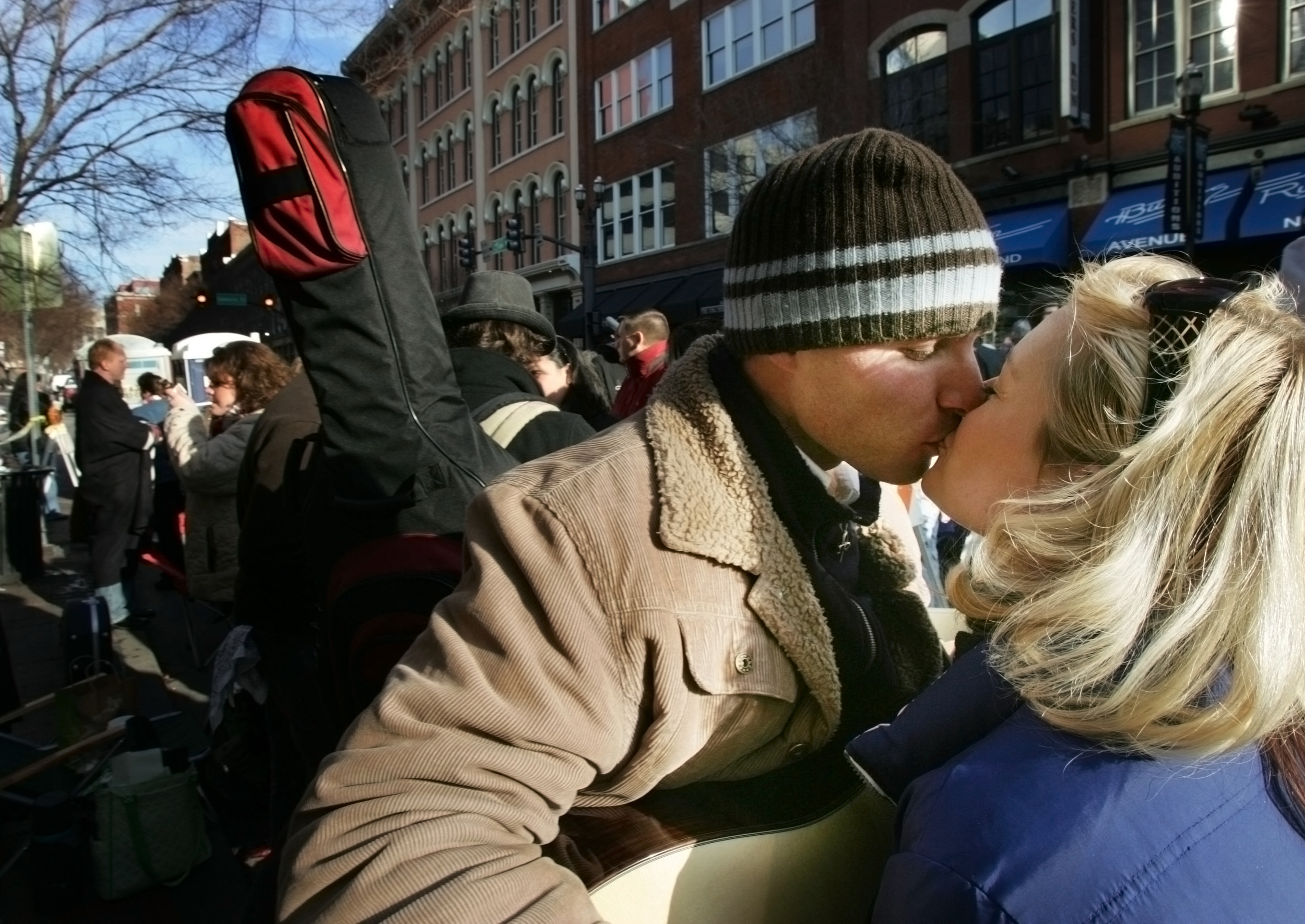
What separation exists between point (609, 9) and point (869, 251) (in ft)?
99.0

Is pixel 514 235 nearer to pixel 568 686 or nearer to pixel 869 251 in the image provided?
pixel 869 251

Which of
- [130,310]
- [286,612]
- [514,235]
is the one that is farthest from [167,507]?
[130,310]

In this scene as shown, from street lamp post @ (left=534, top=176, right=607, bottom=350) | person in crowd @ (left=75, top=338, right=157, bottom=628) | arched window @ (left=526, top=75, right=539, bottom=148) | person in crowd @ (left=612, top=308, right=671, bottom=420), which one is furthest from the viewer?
arched window @ (left=526, top=75, right=539, bottom=148)

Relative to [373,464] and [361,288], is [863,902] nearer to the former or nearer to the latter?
[373,464]

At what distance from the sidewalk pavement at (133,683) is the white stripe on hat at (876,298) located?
2129mm

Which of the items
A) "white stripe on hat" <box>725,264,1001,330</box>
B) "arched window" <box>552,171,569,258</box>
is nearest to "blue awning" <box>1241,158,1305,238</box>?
"white stripe on hat" <box>725,264,1001,330</box>

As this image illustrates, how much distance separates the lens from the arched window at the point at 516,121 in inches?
1312

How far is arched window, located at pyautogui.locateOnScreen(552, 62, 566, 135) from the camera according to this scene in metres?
31.1

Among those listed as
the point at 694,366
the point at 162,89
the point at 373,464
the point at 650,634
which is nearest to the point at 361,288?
the point at 373,464

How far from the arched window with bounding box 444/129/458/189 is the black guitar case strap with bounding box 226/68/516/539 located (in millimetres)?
37621

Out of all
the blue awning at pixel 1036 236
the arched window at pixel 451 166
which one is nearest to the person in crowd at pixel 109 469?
the blue awning at pixel 1036 236

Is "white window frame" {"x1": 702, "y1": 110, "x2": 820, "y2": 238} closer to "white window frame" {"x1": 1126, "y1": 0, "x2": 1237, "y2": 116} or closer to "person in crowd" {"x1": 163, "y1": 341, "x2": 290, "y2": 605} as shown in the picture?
"white window frame" {"x1": 1126, "y1": 0, "x2": 1237, "y2": 116}

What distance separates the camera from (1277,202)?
13508 millimetres

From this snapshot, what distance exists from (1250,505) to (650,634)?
0.69 m
